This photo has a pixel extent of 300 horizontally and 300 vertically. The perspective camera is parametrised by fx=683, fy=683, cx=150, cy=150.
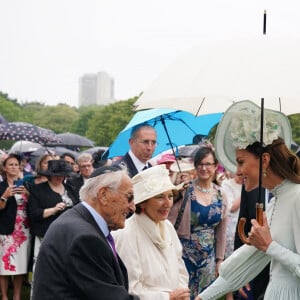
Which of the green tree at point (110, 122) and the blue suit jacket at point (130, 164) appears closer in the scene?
the blue suit jacket at point (130, 164)

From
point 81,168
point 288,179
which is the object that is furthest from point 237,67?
point 81,168

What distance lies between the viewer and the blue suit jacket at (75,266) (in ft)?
10.9

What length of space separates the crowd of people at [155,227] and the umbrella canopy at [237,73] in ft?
0.84

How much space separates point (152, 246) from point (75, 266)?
62.4 inches

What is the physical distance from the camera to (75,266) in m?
3.31

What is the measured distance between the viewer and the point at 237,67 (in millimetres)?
4035

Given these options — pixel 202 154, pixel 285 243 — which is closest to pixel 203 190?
pixel 202 154

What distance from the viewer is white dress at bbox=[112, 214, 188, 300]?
15.2ft

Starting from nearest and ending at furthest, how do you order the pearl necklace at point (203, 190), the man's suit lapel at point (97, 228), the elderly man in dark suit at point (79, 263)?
1. the elderly man in dark suit at point (79, 263)
2. the man's suit lapel at point (97, 228)
3. the pearl necklace at point (203, 190)

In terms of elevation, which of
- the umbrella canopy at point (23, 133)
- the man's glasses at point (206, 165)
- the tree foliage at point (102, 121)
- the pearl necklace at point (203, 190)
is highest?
the tree foliage at point (102, 121)

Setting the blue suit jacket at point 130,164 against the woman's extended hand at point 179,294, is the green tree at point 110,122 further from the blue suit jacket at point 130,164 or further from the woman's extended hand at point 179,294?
the woman's extended hand at point 179,294

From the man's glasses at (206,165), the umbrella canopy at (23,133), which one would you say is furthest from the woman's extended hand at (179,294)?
the umbrella canopy at (23,133)

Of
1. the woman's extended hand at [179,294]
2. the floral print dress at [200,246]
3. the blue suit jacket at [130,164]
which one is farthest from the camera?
the floral print dress at [200,246]

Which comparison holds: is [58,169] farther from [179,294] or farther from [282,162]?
[282,162]
